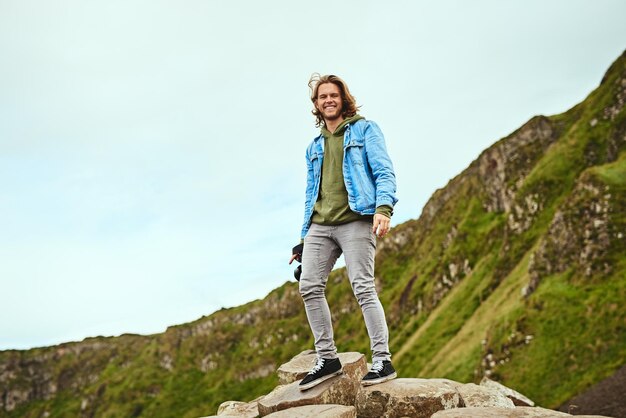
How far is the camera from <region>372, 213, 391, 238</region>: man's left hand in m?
7.38

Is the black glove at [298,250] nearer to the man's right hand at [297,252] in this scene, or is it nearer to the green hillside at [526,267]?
the man's right hand at [297,252]

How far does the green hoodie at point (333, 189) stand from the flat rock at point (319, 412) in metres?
2.96

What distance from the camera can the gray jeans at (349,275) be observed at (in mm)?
7957

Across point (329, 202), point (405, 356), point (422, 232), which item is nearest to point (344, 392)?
point (329, 202)

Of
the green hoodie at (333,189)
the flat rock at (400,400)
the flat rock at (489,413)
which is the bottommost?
the flat rock at (489,413)

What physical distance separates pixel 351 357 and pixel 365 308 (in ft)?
9.62

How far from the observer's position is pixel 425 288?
119 metres

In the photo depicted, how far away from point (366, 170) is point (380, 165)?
11.7 inches

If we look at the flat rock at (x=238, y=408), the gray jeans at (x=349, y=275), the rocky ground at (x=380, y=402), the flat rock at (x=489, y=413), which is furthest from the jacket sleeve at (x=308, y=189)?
the flat rock at (x=238, y=408)

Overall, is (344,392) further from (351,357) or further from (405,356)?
(405,356)

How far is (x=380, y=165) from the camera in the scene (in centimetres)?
803

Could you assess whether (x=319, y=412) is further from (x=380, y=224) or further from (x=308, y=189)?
(x=308, y=189)

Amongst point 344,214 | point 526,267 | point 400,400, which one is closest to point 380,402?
point 400,400

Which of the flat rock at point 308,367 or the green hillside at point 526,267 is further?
the green hillside at point 526,267
